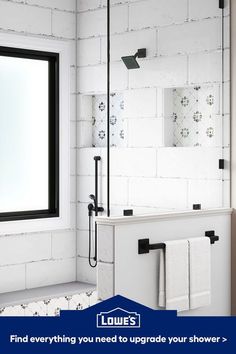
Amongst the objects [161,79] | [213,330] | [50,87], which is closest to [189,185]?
[161,79]

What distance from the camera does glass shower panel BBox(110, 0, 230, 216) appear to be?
13.7ft

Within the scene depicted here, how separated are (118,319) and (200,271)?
0.85m

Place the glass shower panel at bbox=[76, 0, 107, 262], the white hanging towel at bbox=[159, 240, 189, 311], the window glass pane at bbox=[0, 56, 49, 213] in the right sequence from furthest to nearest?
the window glass pane at bbox=[0, 56, 49, 213], the glass shower panel at bbox=[76, 0, 107, 262], the white hanging towel at bbox=[159, 240, 189, 311]

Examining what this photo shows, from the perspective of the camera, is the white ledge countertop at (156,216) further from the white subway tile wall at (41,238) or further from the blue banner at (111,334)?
the white subway tile wall at (41,238)

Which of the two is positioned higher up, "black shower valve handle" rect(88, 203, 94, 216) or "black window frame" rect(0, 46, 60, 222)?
"black window frame" rect(0, 46, 60, 222)

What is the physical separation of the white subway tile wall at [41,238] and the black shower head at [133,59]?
1.29m

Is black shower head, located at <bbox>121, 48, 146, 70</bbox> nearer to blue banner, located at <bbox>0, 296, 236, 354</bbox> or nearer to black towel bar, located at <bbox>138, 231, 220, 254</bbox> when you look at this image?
black towel bar, located at <bbox>138, 231, 220, 254</bbox>

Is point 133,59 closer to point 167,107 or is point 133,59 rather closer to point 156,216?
point 167,107

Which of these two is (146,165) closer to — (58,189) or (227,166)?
(227,166)

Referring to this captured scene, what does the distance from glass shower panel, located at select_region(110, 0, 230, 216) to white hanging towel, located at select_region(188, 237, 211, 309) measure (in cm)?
24

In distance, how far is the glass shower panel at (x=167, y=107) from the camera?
4.18 meters

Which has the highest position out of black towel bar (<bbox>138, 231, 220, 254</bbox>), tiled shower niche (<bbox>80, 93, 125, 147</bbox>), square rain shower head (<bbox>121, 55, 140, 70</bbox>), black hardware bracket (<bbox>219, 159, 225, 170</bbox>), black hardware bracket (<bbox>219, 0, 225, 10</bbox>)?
black hardware bracket (<bbox>219, 0, 225, 10</bbox>)

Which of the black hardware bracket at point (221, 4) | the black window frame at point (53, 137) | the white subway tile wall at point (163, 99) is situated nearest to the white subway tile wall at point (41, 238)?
the black window frame at point (53, 137)

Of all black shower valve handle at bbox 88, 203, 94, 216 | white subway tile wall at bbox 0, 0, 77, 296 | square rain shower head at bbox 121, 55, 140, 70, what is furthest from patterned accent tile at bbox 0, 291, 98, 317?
square rain shower head at bbox 121, 55, 140, 70
